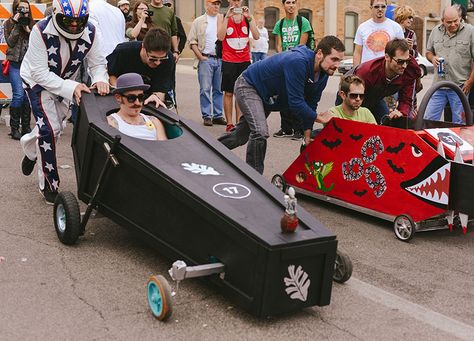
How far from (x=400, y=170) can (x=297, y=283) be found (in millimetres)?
2151

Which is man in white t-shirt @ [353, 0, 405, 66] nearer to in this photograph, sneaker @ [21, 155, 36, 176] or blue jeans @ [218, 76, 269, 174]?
blue jeans @ [218, 76, 269, 174]

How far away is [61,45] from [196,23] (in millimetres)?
5264

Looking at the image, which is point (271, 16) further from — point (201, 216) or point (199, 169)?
point (201, 216)

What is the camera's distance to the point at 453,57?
807 cm

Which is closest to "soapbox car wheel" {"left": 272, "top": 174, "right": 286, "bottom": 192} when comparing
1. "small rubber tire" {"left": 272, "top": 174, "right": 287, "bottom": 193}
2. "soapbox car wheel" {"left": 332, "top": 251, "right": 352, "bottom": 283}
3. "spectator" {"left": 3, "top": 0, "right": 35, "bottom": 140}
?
"small rubber tire" {"left": 272, "top": 174, "right": 287, "bottom": 193}

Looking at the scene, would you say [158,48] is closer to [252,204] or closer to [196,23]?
[252,204]

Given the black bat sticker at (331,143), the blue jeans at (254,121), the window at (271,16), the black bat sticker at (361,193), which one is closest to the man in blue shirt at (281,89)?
the blue jeans at (254,121)

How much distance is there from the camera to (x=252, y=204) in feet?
13.5

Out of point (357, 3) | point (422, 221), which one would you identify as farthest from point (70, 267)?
point (357, 3)

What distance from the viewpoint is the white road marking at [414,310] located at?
3.89 m

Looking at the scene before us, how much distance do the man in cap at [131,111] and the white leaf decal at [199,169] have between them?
63 centimetres

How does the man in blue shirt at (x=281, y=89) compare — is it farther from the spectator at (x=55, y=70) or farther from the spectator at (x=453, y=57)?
the spectator at (x=453, y=57)

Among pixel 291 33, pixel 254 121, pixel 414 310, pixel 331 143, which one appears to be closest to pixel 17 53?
pixel 291 33

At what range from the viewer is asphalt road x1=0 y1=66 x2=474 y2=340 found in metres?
3.78
